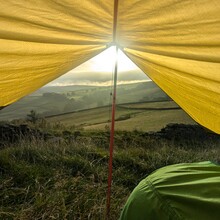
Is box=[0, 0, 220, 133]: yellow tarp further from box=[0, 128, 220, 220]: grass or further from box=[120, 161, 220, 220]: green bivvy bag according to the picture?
box=[0, 128, 220, 220]: grass

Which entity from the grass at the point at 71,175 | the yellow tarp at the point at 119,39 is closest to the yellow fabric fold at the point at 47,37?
the yellow tarp at the point at 119,39

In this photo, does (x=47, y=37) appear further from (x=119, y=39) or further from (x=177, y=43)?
(x=177, y=43)

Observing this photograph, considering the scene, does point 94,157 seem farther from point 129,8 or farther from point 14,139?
point 129,8

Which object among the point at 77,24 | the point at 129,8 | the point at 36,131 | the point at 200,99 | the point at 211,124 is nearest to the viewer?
the point at 129,8

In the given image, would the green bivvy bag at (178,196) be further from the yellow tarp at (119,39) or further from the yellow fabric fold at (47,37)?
the yellow fabric fold at (47,37)

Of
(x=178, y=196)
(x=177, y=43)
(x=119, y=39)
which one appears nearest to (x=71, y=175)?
(x=119, y=39)

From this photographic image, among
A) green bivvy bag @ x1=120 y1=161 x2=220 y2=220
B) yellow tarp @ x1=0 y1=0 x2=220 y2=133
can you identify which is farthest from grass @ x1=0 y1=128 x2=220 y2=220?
green bivvy bag @ x1=120 y1=161 x2=220 y2=220

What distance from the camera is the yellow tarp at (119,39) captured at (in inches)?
60.9

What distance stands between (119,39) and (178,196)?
1192 millimetres

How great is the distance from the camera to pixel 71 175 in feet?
14.4

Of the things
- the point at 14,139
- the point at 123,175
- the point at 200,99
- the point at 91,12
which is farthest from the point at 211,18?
the point at 14,139

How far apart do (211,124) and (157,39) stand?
1.87m

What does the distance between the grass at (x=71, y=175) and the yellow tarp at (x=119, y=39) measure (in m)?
1.37

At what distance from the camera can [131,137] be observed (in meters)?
7.73
